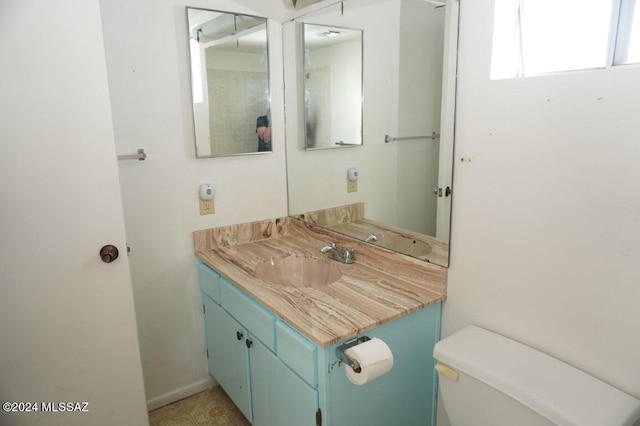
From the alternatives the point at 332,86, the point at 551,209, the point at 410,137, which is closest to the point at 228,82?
the point at 332,86

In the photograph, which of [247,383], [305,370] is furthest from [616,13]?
[247,383]

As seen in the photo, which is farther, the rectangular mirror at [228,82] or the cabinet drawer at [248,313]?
the rectangular mirror at [228,82]

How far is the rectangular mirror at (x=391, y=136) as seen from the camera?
1.51 meters

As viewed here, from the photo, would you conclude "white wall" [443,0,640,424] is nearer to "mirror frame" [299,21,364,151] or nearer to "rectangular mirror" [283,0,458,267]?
"rectangular mirror" [283,0,458,267]

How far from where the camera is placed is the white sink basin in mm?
1890

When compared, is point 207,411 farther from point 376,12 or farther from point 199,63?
point 376,12

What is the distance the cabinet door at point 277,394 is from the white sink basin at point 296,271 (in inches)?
14.0

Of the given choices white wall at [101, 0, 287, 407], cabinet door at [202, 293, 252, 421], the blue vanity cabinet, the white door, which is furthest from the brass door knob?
the blue vanity cabinet

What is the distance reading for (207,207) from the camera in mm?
2074

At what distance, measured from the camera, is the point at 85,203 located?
1464 mm

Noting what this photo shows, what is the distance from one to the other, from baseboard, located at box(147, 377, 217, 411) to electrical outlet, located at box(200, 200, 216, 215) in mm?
935

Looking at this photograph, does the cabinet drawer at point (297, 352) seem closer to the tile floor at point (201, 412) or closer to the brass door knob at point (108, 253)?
the brass door knob at point (108, 253)

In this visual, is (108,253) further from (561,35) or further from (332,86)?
(561,35)

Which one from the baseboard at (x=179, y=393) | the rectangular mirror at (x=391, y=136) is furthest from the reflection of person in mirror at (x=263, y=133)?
the baseboard at (x=179, y=393)
